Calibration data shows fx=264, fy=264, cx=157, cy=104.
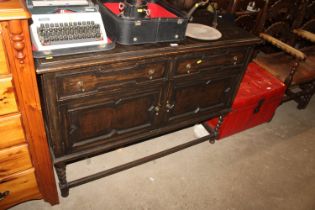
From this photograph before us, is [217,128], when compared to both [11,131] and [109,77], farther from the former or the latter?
[11,131]

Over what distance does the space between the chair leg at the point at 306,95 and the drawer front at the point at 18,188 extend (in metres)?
3.04

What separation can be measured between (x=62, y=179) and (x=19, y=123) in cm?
67

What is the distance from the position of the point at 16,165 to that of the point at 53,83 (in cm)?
→ 55

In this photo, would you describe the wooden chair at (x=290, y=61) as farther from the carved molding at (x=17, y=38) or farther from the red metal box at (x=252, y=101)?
the carved molding at (x=17, y=38)

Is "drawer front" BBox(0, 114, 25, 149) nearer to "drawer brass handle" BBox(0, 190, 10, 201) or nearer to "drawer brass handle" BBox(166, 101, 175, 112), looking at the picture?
"drawer brass handle" BBox(0, 190, 10, 201)

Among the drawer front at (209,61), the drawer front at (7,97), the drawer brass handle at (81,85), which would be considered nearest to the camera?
the drawer front at (7,97)

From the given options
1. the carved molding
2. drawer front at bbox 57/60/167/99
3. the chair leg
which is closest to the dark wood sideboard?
drawer front at bbox 57/60/167/99

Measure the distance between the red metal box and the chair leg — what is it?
64 centimetres

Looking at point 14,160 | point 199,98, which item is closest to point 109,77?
point 14,160

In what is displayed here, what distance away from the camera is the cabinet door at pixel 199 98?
1888 millimetres

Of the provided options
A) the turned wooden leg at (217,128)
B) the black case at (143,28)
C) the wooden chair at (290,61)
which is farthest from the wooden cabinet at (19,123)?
the wooden chair at (290,61)

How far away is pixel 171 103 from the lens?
6.21 ft

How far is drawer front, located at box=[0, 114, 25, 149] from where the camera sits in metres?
1.31

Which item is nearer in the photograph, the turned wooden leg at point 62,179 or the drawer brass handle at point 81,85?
the drawer brass handle at point 81,85
